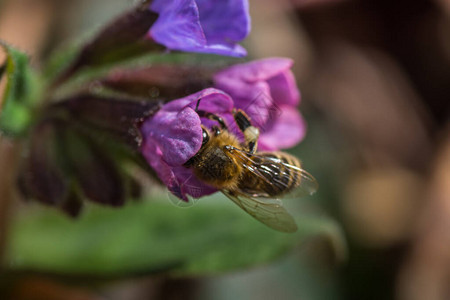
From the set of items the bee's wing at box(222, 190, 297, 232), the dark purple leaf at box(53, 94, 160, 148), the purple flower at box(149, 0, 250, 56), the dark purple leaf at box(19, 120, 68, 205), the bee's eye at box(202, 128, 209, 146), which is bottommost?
the dark purple leaf at box(19, 120, 68, 205)

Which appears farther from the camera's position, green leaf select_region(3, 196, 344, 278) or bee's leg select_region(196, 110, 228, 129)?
green leaf select_region(3, 196, 344, 278)

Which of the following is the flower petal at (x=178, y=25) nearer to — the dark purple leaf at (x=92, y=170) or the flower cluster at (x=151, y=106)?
the flower cluster at (x=151, y=106)

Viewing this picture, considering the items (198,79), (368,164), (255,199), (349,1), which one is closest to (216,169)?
(255,199)

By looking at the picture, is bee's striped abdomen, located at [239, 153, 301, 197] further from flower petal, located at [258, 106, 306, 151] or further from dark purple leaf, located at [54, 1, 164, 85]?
dark purple leaf, located at [54, 1, 164, 85]

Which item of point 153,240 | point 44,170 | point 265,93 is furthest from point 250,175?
point 153,240

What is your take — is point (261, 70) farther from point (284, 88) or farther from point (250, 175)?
point (250, 175)

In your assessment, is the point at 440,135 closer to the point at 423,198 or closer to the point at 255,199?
the point at 423,198

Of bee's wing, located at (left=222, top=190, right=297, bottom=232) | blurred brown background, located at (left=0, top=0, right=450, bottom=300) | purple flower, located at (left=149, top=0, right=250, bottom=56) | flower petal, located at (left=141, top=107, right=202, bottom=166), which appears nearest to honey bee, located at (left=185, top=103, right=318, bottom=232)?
bee's wing, located at (left=222, top=190, right=297, bottom=232)
